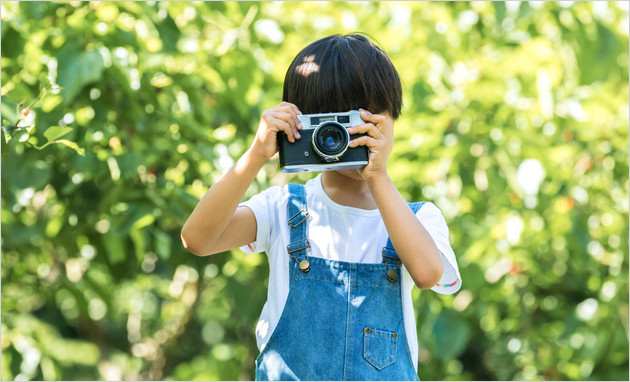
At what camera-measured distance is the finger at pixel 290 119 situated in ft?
3.89

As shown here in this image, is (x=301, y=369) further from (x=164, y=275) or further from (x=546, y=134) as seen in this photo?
(x=164, y=275)

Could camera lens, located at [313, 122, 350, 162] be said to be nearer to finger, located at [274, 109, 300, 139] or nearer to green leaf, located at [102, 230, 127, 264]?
finger, located at [274, 109, 300, 139]

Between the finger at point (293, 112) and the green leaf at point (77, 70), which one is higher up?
the green leaf at point (77, 70)

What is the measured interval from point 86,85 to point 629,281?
2.10 meters

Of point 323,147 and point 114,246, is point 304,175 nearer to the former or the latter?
point 114,246

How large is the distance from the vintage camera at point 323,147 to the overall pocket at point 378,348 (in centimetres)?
27

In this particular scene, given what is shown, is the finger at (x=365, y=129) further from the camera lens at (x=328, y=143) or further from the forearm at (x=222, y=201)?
the forearm at (x=222, y=201)

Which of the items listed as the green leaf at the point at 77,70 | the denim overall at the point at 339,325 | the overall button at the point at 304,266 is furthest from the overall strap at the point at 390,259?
the green leaf at the point at 77,70

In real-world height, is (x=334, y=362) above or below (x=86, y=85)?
below

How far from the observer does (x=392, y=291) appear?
49.8 inches

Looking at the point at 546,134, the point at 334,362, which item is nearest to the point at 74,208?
the point at 334,362

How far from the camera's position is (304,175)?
2295mm

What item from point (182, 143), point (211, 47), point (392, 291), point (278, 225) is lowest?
point (392, 291)

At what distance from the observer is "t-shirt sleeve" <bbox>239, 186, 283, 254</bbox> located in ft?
4.32
